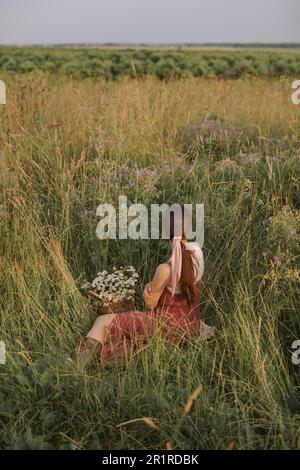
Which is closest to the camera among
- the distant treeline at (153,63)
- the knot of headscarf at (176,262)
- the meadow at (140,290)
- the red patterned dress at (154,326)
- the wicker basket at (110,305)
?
the meadow at (140,290)

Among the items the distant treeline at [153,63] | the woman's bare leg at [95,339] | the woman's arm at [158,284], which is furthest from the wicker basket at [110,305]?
the distant treeline at [153,63]

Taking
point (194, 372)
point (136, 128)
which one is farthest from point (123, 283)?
point (136, 128)

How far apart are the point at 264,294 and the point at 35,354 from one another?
130cm

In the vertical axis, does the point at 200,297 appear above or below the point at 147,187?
below

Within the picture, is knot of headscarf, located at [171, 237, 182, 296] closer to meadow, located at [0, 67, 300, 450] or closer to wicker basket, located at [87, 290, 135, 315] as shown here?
meadow, located at [0, 67, 300, 450]

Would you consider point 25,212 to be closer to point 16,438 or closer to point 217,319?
point 217,319

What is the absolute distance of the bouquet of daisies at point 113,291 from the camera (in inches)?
138

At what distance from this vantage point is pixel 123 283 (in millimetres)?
3598

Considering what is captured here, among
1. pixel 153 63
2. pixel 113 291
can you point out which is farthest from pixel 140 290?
pixel 153 63

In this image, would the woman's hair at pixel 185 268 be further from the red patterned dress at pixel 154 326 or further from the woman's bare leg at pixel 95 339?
the woman's bare leg at pixel 95 339

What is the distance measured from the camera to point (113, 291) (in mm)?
3623

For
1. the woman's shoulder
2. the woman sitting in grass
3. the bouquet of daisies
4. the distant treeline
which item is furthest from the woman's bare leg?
the distant treeline
